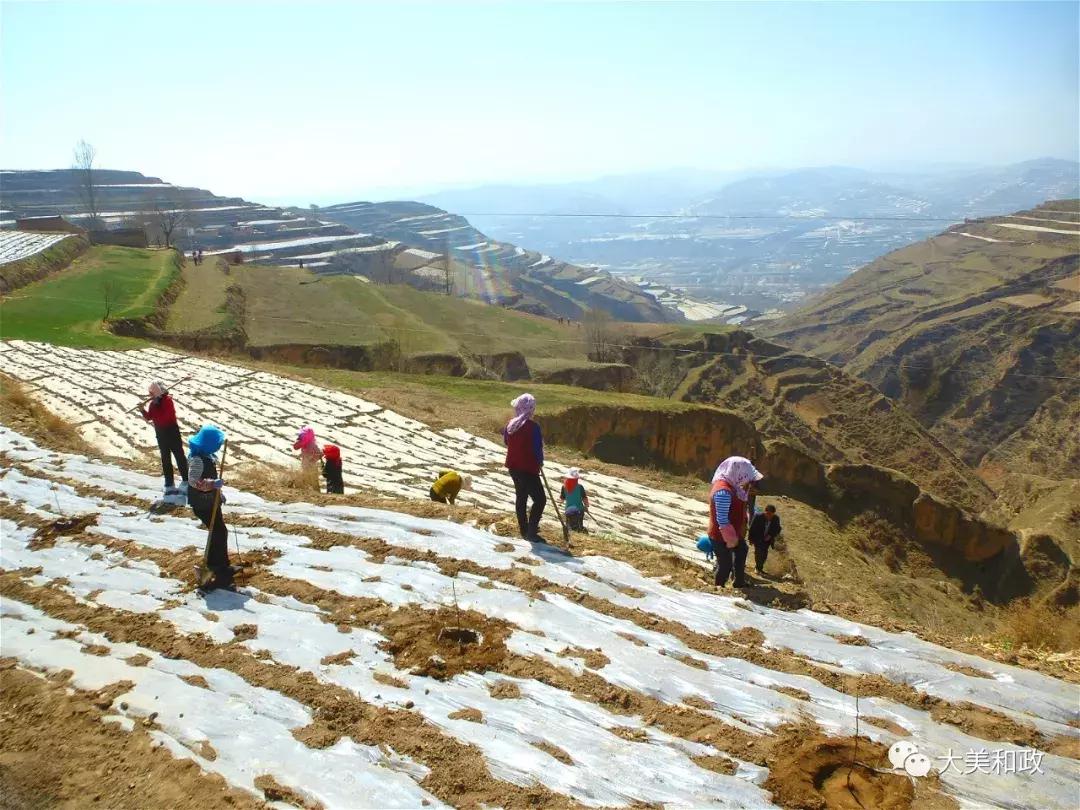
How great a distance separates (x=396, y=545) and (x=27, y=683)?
3.96 meters

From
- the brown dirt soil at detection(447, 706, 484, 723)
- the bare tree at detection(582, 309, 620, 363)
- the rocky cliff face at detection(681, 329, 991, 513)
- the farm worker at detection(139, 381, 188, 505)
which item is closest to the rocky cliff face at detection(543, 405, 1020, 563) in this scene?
the farm worker at detection(139, 381, 188, 505)

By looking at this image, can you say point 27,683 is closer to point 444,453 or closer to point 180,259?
point 444,453

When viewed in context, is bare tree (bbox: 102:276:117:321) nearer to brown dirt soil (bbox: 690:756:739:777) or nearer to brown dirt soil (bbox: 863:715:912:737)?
brown dirt soil (bbox: 690:756:739:777)

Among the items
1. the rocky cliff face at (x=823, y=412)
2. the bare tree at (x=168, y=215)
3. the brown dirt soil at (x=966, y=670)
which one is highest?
the bare tree at (x=168, y=215)

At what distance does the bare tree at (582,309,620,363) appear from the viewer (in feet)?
194

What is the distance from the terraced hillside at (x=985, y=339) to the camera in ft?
201

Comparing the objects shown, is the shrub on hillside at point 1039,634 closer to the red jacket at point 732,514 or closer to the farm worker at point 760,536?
the farm worker at point 760,536

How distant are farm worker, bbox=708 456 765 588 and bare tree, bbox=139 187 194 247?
270 feet

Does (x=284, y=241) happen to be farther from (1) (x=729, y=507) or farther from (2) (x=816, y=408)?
(1) (x=729, y=507)

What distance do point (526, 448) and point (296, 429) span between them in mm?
12748

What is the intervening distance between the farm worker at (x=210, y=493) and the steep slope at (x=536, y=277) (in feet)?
343

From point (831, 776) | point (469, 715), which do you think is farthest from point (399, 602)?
point (831, 776)

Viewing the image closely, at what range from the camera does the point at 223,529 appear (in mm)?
8047

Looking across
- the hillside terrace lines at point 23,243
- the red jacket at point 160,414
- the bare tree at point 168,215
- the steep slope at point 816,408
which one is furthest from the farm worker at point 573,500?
the bare tree at point 168,215
